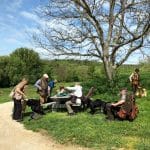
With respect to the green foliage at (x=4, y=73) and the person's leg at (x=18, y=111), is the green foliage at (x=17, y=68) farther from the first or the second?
the person's leg at (x=18, y=111)

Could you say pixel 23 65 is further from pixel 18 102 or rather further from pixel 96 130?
pixel 96 130

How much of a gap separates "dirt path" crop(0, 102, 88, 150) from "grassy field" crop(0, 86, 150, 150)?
385mm

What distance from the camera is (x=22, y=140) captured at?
1484cm

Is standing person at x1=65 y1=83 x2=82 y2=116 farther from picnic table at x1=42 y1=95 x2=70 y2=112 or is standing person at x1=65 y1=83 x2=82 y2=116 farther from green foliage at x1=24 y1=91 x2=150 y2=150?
picnic table at x1=42 y1=95 x2=70 y2=112

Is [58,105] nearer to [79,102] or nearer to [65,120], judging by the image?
[79,102]

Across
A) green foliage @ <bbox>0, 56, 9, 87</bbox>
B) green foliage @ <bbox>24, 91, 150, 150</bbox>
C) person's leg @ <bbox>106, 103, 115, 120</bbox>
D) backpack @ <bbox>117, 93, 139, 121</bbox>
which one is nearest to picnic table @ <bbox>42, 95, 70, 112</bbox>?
green foliage @ <bbox>24, 91, 150, 150</bbox>

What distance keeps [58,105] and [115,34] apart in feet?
28.9

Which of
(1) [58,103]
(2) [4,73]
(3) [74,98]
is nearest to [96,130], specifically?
(3) [74,98]

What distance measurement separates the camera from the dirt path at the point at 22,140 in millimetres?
13711

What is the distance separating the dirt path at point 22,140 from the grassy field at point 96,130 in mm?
385

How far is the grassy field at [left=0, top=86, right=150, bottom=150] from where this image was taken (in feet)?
45.4

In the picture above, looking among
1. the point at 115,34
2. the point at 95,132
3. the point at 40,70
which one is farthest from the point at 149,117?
the point at 40,70

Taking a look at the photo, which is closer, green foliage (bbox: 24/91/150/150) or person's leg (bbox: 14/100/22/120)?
green foliage (bbox: 24/91/150/150)

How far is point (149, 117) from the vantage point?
18.1 metres
